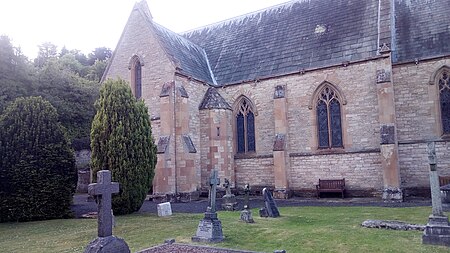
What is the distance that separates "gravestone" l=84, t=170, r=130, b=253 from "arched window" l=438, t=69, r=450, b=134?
1704 cm

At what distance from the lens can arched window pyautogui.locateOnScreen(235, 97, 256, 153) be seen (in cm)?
2239

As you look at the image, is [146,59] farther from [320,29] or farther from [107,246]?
[107,246]

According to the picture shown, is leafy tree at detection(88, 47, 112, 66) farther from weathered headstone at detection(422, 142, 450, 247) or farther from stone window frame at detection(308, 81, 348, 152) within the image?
weathered headstone at detection(422, 142, 450, 247)

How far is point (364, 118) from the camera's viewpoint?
18.9 m

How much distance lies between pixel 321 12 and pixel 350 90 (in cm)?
637

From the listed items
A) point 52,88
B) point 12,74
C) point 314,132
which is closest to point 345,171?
point 314,132

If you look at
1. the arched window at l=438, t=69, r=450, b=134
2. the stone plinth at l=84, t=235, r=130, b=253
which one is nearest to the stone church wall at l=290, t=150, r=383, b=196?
the arched window at l=438, t=69, r=450, b=134

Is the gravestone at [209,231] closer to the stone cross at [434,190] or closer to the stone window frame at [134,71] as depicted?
the stone cross at [434,190]

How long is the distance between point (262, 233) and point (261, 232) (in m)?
0.15

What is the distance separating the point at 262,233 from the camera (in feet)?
32.5

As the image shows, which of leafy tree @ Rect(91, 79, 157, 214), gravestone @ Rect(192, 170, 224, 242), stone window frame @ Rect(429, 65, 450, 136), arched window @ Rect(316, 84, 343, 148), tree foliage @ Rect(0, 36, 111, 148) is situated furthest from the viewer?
tree foliage @ Rect(0, 36, 111, 148)

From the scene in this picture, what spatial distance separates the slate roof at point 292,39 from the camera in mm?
20266

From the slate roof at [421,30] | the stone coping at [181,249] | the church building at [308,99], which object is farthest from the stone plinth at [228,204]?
the slate roof at [421,30]

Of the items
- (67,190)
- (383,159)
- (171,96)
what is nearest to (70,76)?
(171,96)
